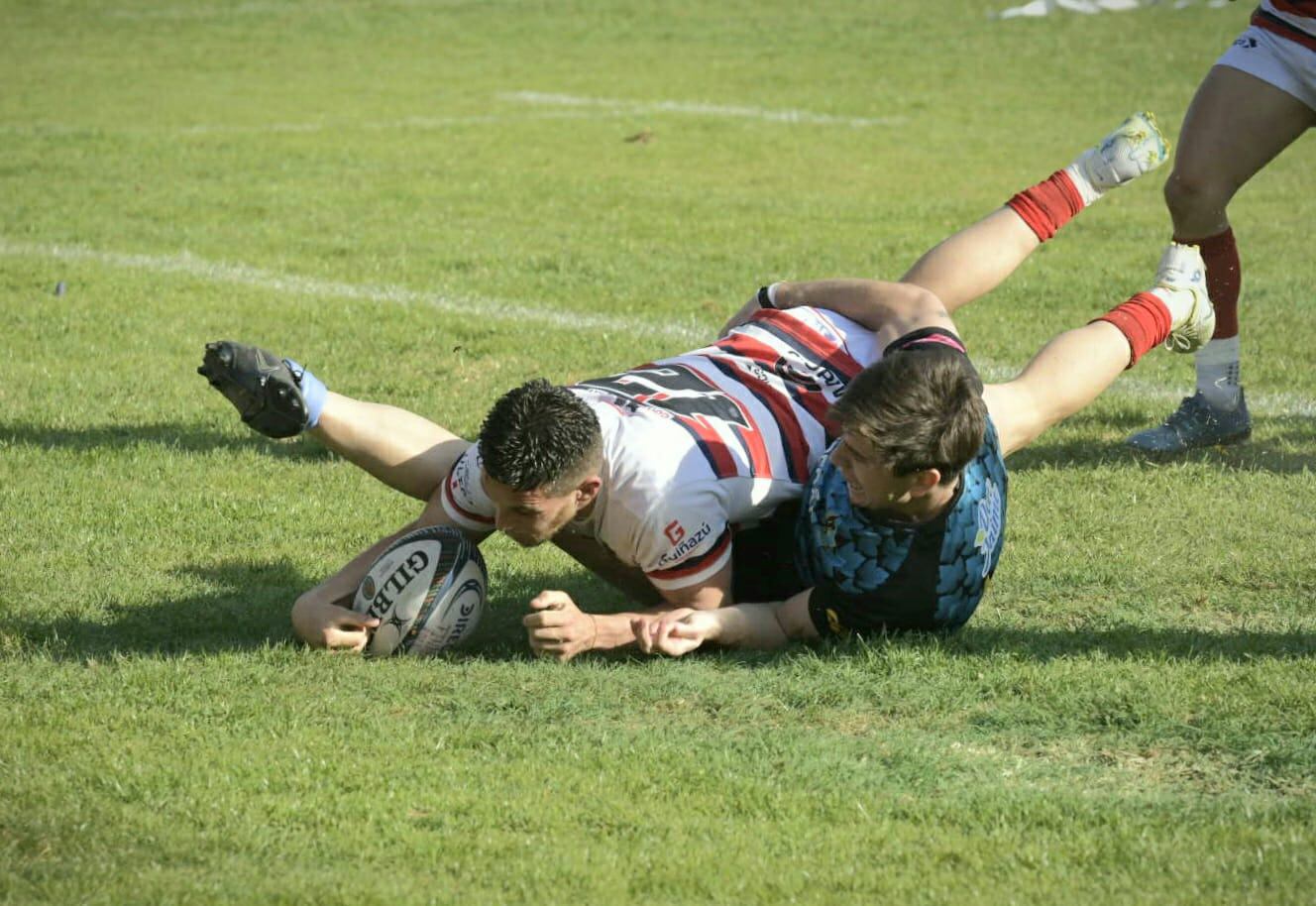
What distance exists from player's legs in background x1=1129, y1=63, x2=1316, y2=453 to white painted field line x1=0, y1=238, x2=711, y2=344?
296cm

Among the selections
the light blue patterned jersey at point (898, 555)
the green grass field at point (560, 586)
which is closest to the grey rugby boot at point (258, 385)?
the green grass field at point (560, 586)

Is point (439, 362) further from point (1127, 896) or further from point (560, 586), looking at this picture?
point (1127, 896)

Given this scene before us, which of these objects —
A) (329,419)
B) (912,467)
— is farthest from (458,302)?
(912,467)

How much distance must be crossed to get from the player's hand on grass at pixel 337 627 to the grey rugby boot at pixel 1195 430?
387 cm

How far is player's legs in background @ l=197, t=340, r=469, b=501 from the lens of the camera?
541cm

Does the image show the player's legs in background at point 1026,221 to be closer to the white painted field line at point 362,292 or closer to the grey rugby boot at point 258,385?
the grey rugby boot at point 258,385

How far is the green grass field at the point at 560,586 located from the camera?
402cm

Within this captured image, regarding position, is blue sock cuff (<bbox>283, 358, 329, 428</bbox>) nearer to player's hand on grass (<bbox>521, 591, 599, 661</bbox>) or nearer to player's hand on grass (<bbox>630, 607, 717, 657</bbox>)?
player's hand on grass (<bbox>521, 591, 599, 661</bbox>)

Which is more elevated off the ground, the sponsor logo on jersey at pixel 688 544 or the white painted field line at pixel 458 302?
the sponsor logo on jersey at pixel 688 544

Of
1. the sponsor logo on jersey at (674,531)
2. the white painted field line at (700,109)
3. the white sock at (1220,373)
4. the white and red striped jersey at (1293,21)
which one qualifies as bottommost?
the white sock at (1220,373)

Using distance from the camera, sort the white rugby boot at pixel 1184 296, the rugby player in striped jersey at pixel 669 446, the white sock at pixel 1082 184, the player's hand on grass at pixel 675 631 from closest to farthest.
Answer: the rugby player in striped jersey at pixel 669 446 < the player's hand on grass at pixel 675 631 < the white rugby boot at pixel 1184 296 < the white sock at pixel 1082 184

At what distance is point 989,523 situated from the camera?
5.27 metres

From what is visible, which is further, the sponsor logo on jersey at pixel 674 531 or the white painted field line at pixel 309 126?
the white painted field line at pixel 309 126

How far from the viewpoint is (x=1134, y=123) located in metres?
7.14
